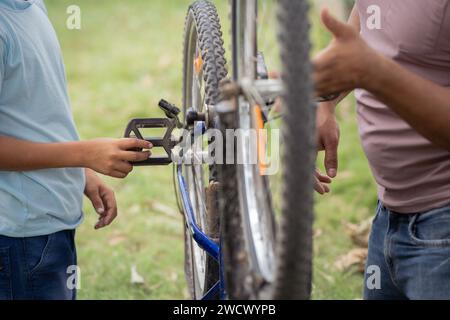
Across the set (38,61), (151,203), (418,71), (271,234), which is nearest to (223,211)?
(271,234)

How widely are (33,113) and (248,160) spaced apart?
2.04 feet

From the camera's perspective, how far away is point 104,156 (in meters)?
1.95

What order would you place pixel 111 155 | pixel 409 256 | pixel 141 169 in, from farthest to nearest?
pixel 141 169
pixel 111 155
pixel 409 256

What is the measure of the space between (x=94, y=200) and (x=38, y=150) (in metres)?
0.41

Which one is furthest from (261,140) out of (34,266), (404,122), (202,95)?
(34,266)

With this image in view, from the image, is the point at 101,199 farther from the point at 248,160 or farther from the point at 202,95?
the point at 248,160

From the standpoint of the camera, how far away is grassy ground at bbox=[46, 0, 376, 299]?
326 cm

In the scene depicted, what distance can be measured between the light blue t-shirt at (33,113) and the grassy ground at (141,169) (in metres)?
1.07

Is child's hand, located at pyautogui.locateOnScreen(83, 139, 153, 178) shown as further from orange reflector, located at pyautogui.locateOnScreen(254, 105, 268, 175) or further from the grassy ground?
the grassy ground

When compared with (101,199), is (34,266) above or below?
below

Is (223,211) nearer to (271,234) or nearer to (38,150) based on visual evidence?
(271,234)

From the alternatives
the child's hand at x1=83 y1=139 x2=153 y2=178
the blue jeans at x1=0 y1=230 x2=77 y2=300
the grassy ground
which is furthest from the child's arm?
the grassy ground

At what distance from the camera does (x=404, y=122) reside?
1.83 meters
